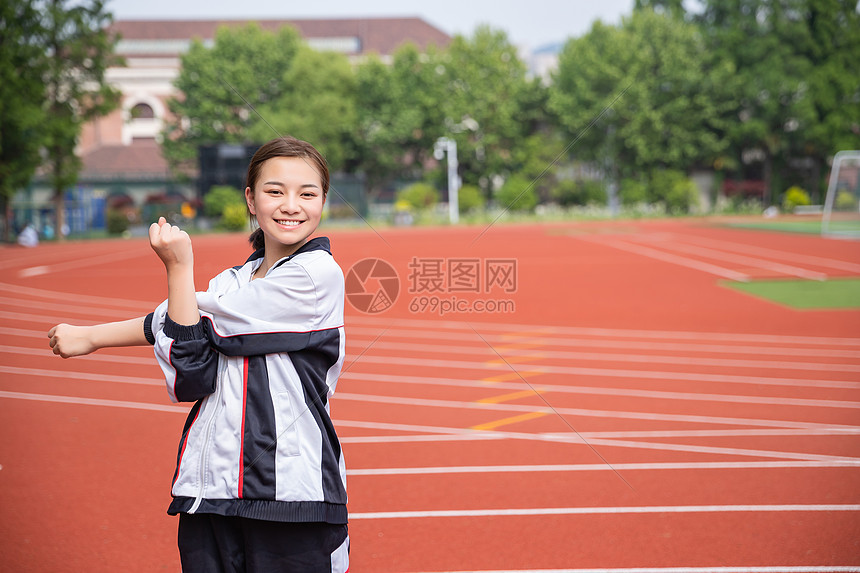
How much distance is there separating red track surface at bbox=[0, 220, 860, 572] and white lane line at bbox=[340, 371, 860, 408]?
27 millimetres

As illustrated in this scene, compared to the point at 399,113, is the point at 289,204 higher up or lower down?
lower down

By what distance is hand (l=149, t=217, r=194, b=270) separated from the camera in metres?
1.30

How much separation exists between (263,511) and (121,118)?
48.6 m

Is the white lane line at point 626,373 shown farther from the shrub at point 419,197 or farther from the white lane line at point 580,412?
the shrub at point 419,197

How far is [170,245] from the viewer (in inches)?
51.6

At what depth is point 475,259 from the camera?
171cm

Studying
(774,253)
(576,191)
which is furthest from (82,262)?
(576,191)

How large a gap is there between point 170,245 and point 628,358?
5547mm

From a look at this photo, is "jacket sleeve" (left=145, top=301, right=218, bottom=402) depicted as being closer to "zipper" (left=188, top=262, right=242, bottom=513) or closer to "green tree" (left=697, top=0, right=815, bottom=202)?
"zipper" (left=188, top=262, right=242, bottom=513)

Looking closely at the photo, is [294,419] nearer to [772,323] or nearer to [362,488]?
[362,488]

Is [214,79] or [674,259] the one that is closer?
[674,259]

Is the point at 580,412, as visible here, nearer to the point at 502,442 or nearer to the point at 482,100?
the point at 502,442

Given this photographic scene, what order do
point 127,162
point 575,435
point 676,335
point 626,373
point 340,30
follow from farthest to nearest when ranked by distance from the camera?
point 340,30, point 127,162, point 676,335, point 626,373, point 575,435

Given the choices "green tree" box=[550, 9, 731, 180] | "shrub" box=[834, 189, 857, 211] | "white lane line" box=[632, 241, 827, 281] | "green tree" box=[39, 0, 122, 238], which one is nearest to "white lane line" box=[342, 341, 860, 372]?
"white lane line" box=[632, 241, 827, 281]
